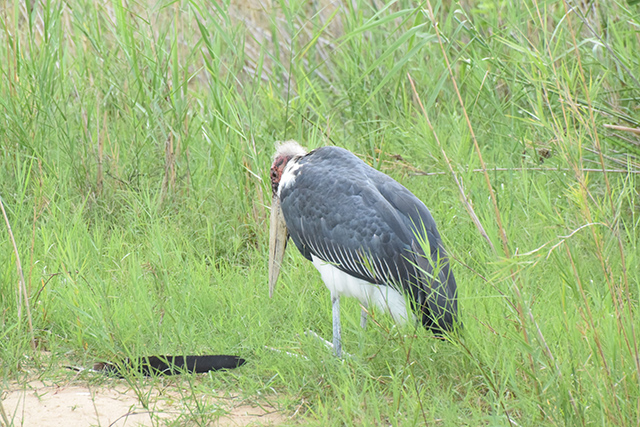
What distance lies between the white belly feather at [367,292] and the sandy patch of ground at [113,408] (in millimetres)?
545

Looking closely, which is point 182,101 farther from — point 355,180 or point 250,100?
point 355,180

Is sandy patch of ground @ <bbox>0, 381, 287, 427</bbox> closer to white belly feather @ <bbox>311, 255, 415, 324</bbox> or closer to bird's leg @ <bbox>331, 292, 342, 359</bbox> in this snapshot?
bird's leg @ <bbox>331, 292, 342, 359</bbox>

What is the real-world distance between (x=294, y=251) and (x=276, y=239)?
1.30 feet

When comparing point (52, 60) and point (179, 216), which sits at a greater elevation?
point (52, 60)

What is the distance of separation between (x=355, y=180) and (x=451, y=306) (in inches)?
24.1

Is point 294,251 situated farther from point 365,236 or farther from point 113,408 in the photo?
point 113,408

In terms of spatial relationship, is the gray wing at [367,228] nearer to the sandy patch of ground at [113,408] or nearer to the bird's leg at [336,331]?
the bird's leg at [336,331]

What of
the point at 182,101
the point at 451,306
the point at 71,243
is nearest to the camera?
the point at 451,306

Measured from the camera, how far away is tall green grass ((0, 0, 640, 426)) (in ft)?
7.02

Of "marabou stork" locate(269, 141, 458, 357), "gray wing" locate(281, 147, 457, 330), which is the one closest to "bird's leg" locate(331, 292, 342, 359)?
"marabou stork" locate(269, 141, 458, 357)

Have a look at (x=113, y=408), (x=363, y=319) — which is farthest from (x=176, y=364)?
(x=363, y=319)

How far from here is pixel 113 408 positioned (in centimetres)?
244

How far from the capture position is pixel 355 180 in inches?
109

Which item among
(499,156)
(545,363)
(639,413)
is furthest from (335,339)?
(499,156)
